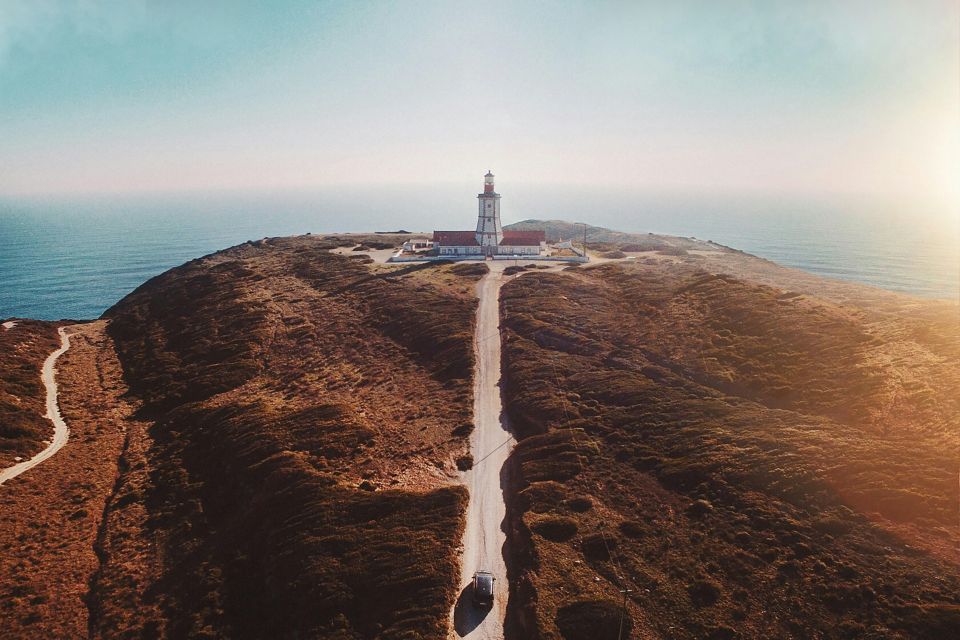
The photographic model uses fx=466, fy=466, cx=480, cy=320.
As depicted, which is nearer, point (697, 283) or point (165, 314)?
point (697, 283)

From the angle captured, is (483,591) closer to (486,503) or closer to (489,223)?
(486,503)

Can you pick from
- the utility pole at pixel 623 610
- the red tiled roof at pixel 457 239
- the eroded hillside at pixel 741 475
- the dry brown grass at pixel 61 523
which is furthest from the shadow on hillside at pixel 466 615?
the red tiled roof at pixel 457 239

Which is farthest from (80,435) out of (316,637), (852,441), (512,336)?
(852,441)

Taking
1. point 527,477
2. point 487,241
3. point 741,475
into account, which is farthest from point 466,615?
point 487,241

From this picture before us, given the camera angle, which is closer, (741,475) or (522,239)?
(741,475)

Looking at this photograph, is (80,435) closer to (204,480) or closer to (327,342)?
(204,480)

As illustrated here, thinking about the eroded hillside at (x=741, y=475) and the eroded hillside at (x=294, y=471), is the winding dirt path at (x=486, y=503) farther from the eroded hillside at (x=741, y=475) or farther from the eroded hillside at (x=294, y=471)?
the eroded hillside at (x=741, y=475)

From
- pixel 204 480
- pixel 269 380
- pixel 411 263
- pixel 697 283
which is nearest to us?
pixel 204 480
